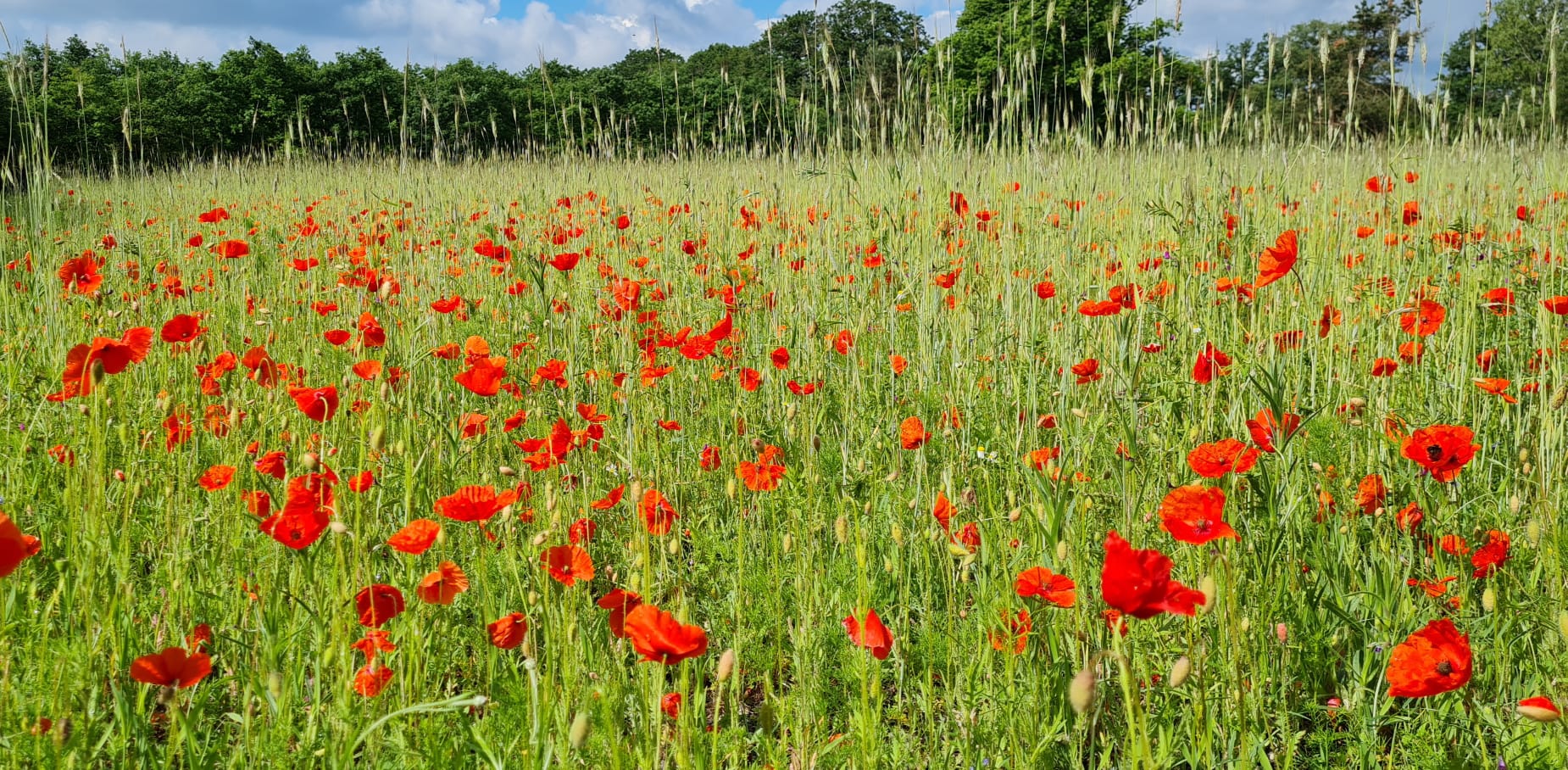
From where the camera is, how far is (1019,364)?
223 centimetres

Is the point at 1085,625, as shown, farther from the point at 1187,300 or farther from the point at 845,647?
the point at 1187,300

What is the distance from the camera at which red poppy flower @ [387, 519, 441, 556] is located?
3.54 feet

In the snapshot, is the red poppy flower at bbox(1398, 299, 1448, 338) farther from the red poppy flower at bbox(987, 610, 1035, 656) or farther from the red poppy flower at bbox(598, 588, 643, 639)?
the red poppy flower at bbox(598, 588, 643, 639)

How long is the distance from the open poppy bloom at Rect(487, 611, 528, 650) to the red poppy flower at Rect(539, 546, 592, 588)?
7cm

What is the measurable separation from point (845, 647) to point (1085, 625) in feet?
1.24

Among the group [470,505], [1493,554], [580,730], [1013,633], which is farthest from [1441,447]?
[470,505]

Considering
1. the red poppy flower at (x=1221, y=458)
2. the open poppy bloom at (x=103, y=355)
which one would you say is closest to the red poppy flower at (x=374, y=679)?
the open poppy bloom at (x=103, y=355)

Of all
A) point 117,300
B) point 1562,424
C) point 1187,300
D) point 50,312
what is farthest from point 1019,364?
point 117,300

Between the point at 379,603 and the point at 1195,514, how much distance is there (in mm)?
1018

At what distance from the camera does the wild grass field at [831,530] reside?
1069mm

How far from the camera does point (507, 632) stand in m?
1.06

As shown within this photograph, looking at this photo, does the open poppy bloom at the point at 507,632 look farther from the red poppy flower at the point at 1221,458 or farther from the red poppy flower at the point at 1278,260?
the red poppy flower at the point at 1278,260

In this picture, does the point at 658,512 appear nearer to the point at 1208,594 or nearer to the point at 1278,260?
the point at 1208,594

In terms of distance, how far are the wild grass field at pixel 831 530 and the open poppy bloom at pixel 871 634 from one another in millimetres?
12
